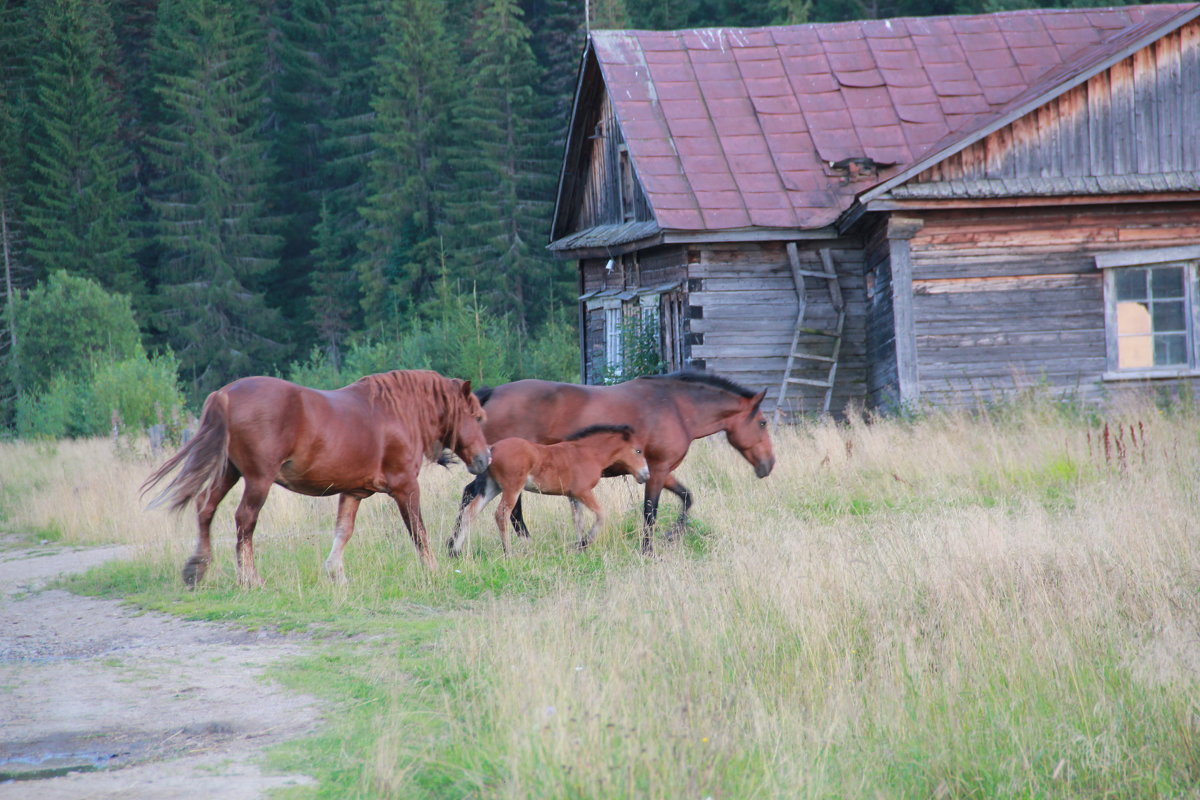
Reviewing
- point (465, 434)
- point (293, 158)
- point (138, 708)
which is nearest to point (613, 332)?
point (465, 434)

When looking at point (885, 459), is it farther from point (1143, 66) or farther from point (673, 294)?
point (1143, 66)

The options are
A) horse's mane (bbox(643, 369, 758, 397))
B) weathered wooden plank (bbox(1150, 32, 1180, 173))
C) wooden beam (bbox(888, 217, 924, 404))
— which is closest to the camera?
horse's mane (bbox(643, 369, 758, 397))

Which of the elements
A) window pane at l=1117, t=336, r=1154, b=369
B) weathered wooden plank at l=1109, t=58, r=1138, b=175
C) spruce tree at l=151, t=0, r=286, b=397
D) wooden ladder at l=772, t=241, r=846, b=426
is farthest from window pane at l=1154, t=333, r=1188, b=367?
spruce tree at l=151, t=0, r=286, b=397

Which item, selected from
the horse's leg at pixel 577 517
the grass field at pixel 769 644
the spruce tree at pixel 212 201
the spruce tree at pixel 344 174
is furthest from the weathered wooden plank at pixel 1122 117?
the spruce tree at pixel 212 201

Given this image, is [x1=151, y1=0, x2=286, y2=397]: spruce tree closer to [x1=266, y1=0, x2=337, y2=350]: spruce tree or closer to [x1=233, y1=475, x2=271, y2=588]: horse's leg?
[x1=266, y1=0, x2=337, y2=350]: spruce tree

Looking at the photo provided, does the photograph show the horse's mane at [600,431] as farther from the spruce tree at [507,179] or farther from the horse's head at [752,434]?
the spruce tree at [507,179]

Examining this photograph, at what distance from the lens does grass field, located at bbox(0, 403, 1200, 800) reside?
3.94 meters

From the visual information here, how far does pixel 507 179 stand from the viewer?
39.8 meters

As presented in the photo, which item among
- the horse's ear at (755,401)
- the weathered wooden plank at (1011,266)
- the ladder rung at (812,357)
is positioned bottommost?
the horse's ear at (755,401)

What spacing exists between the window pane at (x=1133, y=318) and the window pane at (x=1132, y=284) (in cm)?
21

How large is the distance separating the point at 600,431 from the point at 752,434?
1765mm

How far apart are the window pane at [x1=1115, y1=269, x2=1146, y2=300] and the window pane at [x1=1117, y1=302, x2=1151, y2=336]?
0.70 ft

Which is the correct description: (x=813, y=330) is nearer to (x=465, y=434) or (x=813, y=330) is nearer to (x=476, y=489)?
(x=476, y=489)

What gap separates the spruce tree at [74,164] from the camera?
40.4 m
